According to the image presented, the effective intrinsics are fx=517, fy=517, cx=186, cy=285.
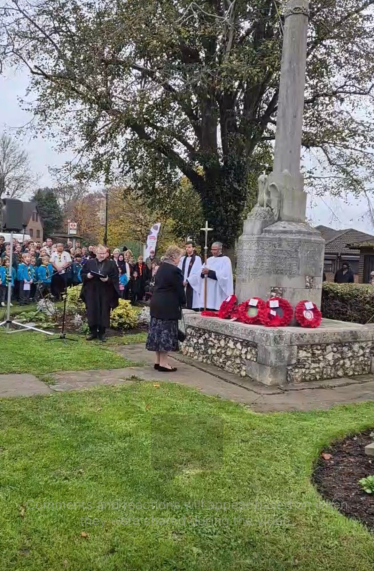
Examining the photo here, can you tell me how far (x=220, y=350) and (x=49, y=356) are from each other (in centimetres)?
269

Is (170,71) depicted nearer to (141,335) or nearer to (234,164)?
(234,164)

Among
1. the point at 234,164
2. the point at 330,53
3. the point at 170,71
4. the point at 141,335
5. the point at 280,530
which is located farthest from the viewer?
the point at 234,164

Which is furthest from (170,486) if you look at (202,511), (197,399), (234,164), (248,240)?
(234,164)

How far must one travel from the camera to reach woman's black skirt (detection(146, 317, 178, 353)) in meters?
7.51

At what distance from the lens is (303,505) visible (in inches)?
140

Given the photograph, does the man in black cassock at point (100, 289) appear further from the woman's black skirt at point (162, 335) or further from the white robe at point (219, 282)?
the woman's black skirt at point (162, 335)

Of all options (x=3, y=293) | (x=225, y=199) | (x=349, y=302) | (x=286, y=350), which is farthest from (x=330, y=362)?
(x=225, y=199)

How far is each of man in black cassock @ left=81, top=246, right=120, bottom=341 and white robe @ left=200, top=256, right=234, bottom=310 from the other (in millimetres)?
1931

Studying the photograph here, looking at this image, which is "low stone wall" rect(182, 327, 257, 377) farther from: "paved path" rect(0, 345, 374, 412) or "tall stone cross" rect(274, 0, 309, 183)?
"tall stone cross" rect(274, 0, 309, 183)

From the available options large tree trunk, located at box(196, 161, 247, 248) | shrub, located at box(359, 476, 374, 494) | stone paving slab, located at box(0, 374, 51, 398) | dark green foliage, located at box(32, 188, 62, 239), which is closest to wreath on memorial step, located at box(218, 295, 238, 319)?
stone paving slab, located at box(0, 374, 51, 398)

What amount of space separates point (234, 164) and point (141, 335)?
380 inches

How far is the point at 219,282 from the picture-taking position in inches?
415

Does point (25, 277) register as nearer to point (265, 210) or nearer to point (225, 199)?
point (225, 199)

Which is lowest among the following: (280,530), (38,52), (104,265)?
(280,530)
